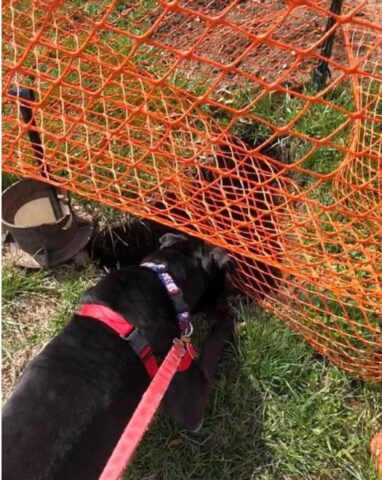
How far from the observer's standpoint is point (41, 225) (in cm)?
240

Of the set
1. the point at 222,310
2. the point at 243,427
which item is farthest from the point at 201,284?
the point at 243,427

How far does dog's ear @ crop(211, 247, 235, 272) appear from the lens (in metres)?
Answer: 2.38

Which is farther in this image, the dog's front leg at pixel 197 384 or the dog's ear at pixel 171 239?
the dog's ear at pixel 171 239

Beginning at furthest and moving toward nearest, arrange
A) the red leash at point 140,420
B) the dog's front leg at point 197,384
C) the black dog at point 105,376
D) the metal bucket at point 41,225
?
the metal bucket at point 41,225
the dog's front leg at point 197,384
the black dog at point 105,376
the red leash at point 140,420

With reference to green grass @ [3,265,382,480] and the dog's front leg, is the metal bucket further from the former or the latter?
the dog's front leg

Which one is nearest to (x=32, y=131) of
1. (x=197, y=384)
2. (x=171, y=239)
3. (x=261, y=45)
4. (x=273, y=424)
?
(x=171, y=239)

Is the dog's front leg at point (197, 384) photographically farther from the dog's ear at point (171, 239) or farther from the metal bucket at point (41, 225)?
Answer: the metal bucket at point (41, 225)

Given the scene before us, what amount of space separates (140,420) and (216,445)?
0.59 m

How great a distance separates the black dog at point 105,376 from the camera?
1729 mm

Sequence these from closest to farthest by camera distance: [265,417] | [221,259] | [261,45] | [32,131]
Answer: [265,417]
[32,131]
[221,259]
[261,45]

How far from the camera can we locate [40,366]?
6.25 ft

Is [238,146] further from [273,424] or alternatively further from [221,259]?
[273,424]

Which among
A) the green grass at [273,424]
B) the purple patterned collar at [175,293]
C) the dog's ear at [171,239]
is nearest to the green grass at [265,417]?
the green grass at [273,424]

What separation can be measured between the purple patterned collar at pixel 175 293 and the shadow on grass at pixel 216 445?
11.5 inches
